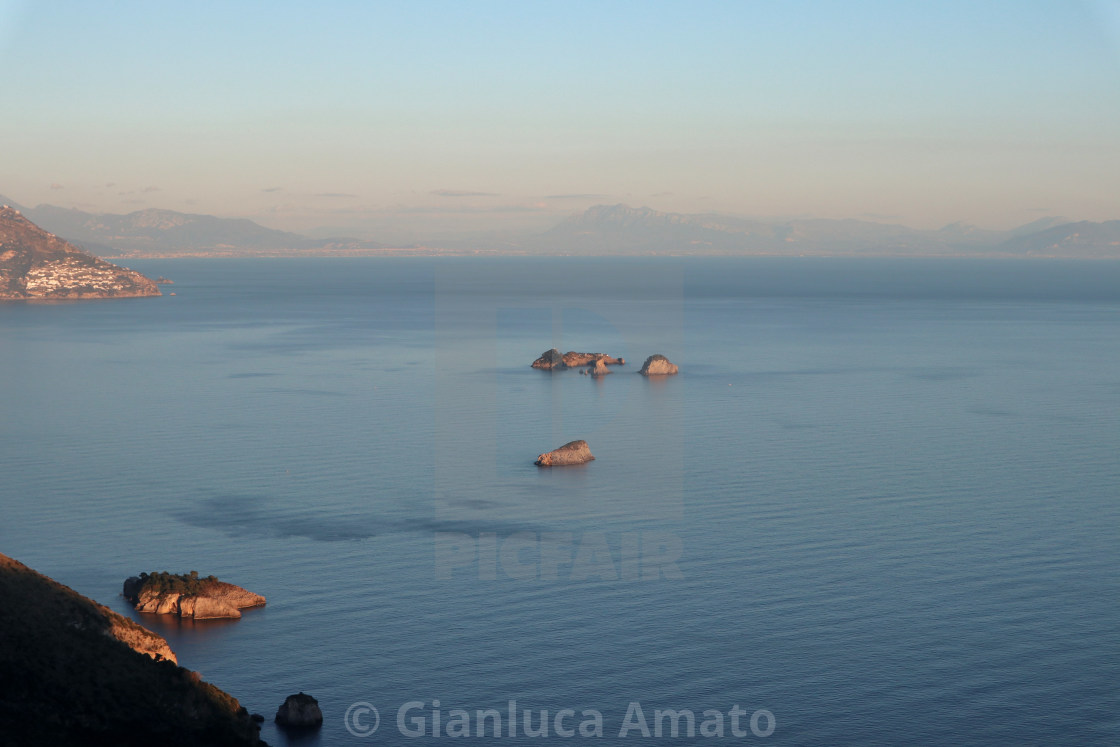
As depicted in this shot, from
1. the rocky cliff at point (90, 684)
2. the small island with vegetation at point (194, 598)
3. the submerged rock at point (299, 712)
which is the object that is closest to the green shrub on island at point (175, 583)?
the small island with vegetation at point (194, 598)

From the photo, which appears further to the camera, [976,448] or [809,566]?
[976,448]

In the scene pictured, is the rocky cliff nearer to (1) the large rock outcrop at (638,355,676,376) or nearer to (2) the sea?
(2) the sea

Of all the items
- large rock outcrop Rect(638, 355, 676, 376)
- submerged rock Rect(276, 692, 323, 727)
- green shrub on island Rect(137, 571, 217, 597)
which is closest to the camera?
submerged rock Rect(276, 692, 323, 727)

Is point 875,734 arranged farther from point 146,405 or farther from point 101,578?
point 146,405

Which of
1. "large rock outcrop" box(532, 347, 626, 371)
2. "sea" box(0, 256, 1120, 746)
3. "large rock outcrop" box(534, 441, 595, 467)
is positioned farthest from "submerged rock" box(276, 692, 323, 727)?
"large rock outcrop" box(532, 347, 626, 371)

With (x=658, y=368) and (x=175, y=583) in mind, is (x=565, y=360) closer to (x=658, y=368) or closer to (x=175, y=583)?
(x=658, y=368)

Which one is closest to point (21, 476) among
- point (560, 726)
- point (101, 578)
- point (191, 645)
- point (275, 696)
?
point (101, 578)
